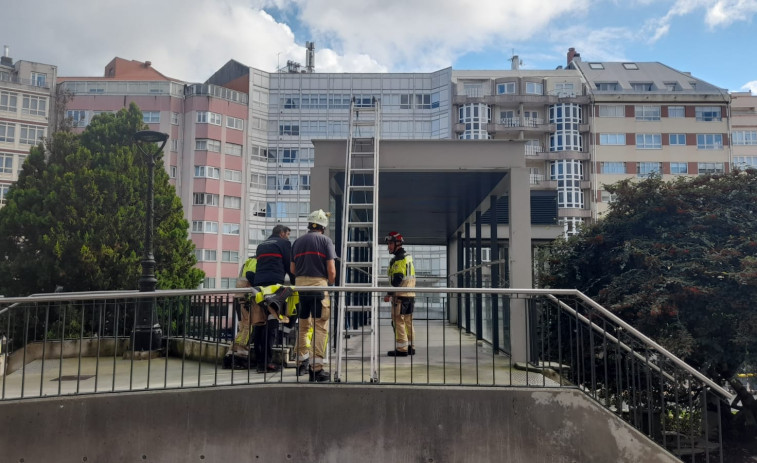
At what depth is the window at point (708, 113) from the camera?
195 feet

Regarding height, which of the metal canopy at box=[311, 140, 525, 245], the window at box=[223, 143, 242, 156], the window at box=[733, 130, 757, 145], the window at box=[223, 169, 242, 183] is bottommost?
the metal canopy at box=[311, 140, 525, 245]

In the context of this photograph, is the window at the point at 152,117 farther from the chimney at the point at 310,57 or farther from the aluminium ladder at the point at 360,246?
the aluminium ladder at the point at 360,246

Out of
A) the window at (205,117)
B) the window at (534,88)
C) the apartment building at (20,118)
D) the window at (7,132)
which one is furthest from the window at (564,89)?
the window at (7,132)

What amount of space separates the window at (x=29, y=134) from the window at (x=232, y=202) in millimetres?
17476

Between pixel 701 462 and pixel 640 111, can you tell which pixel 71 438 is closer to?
pixel 701 462

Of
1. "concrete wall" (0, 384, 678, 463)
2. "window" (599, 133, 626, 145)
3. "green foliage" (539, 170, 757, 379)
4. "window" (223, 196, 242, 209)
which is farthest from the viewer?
"window" (599, 133, 626, 145)

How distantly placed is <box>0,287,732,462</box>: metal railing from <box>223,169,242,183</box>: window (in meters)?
47.9

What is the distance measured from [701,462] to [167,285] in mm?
24019

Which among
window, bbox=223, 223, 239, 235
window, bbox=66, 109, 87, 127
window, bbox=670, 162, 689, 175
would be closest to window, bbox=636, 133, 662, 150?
window, bbox=670, 162, 689, 175

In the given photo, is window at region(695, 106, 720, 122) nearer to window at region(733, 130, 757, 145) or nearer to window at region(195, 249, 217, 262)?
window at region(733, 130, 757, 145)

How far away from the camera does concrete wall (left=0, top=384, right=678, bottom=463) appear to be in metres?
5.56

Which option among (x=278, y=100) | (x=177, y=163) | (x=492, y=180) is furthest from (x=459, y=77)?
(x=492, y=180)

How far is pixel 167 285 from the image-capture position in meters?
27.1

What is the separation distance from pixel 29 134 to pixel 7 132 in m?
1.71
